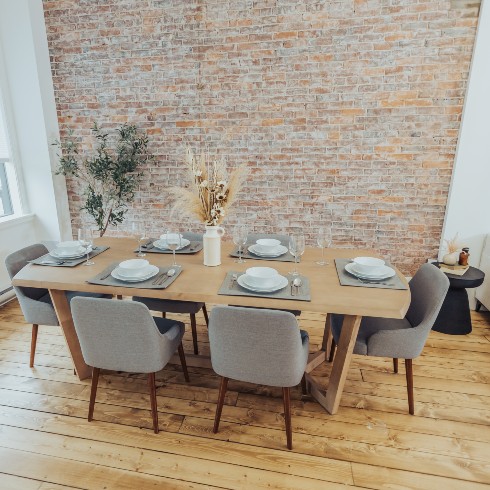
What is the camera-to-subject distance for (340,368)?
2.00m

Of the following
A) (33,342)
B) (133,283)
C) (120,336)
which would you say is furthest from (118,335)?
(33,342)

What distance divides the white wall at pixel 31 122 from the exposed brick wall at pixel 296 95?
183mm

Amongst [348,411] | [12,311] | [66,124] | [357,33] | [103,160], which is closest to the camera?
[348,411]

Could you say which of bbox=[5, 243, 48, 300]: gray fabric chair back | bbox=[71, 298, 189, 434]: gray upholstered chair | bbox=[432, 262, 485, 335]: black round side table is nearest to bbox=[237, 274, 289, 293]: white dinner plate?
bbox=[71, 298, 189, 434]: gray upholstered chair

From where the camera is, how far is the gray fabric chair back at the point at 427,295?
190 cm

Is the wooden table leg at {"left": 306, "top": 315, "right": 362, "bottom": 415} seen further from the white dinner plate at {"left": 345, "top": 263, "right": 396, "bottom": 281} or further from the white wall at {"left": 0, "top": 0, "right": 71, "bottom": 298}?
the white wall at {"left": 0, "top": 0, "right": 71, "bottom": 298}

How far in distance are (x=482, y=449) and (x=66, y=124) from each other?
4.40 meters

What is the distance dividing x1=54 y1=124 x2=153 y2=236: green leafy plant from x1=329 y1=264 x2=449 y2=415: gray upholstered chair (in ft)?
8.48

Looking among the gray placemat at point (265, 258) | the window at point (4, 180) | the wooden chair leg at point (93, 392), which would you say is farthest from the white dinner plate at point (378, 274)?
the window at point (4, 180)

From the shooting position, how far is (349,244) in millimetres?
3633

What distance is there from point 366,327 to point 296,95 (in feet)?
7.37

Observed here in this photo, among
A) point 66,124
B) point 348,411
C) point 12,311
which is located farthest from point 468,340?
point 66,124

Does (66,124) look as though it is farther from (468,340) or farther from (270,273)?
(468,340)

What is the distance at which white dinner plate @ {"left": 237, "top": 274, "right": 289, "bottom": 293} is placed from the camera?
1828 mm
